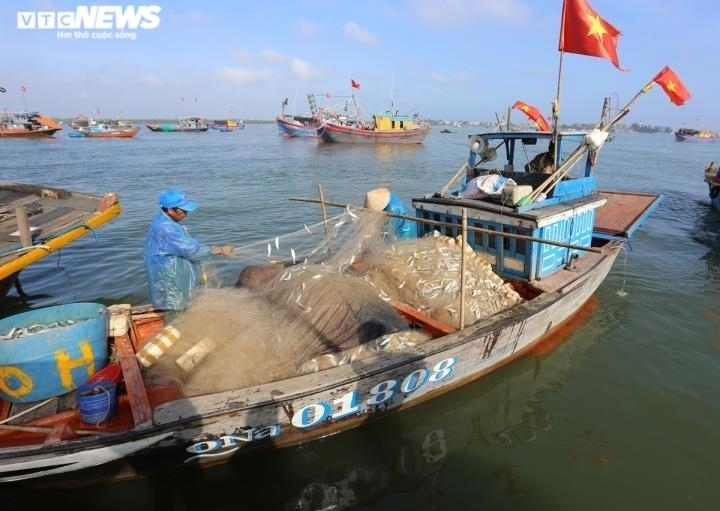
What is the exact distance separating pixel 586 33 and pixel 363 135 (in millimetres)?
40179

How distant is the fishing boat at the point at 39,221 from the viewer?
6.00 metres

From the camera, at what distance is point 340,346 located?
4.34 m

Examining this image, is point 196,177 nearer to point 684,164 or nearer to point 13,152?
point 13,152

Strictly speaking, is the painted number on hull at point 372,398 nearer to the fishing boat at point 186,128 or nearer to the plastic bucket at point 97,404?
the plastic bucket at point 97,404

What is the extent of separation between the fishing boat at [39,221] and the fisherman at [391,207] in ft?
16.1

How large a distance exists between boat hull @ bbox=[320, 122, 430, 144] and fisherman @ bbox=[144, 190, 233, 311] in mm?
42206

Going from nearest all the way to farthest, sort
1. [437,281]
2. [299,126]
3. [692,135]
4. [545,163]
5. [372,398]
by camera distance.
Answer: [372,398], [437,281], [545,163], [299,126], [692,135]

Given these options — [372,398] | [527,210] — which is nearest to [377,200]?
[527,210]

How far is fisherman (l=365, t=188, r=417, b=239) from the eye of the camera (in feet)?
21.6

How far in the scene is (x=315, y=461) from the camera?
13.5 ft

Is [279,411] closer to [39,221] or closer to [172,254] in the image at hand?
[172,254]

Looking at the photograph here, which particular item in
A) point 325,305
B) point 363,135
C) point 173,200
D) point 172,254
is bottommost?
point 325,305

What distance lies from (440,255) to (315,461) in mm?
2880

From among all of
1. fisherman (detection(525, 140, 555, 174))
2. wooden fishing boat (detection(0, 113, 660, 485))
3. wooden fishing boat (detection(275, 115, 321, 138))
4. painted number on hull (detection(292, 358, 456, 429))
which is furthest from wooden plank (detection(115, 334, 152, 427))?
wooden fishing boat (detection(275, 115, 321, 138))
